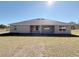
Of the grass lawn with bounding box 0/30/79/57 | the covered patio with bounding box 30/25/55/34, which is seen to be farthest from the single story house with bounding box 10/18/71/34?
the grass lawn with bounding box 0/30/79/57

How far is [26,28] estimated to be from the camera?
31.8 meters

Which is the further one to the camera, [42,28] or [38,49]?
[42,28]

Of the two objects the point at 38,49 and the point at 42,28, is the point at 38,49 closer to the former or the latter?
the point at 38,49

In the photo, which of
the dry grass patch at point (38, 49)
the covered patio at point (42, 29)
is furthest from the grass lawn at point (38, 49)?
the covered patio at point (42, 29)

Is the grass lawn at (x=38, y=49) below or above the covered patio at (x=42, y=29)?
below

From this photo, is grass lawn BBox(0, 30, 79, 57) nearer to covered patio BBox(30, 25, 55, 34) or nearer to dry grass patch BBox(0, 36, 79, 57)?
dry grass patch BBox(0, 36, 79, 57)

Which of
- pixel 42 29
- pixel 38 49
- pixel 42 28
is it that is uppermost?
pixel 42 28

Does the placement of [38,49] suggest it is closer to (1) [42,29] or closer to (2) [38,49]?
(2) [38,49]

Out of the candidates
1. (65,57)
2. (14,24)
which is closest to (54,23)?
(14,24)

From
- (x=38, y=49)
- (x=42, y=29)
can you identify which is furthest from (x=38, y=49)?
(x=42, y=29)

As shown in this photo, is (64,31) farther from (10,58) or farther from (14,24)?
(10,58)

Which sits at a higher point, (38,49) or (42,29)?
(42,29)

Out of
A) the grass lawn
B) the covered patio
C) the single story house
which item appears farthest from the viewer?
the covered patio

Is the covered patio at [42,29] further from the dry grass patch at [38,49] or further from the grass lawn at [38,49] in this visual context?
the dry grass patch at [38,49]
